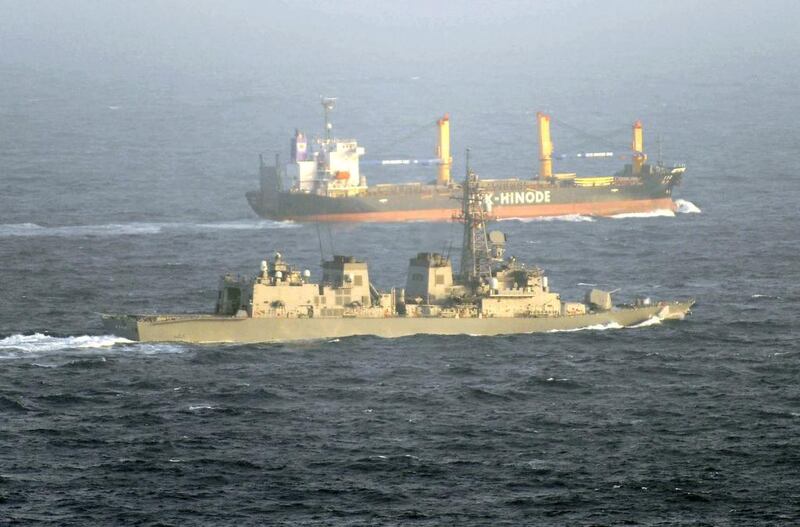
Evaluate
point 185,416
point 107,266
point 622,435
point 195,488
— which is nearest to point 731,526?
point 622,435

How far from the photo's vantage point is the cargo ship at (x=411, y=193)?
457 feet

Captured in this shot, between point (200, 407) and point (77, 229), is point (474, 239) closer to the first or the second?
point (200, 407)

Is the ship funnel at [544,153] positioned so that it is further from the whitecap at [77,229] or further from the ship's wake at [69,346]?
the ship's wake at [69,346]

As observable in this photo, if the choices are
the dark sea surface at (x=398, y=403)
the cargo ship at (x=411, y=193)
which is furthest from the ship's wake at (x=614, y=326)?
the cargo ship at (x=411, y=193)

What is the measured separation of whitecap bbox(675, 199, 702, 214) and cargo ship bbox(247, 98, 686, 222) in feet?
2.75

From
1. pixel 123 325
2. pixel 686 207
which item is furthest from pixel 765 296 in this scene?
pixel 686 207

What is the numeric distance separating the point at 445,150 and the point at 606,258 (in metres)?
40.2

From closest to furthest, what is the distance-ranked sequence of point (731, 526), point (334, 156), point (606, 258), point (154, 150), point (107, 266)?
point (731, 526) → point (107, 266) → point (606, 258) → point (334, 156) → point (154, 150)

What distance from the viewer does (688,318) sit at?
90.5 m

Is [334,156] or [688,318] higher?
[334,156]

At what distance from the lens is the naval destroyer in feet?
268

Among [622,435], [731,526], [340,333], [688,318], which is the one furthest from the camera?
[688,318]

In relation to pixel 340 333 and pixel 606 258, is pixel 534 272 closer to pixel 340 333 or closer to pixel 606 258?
pixel 340 333

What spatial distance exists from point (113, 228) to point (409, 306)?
45.9 m
